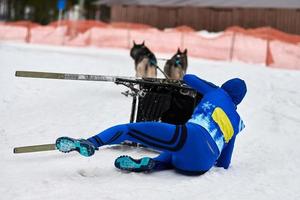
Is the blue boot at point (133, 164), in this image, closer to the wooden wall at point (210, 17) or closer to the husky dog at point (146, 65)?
the husky dog at point (146, 65)

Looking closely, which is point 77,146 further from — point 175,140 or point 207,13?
point 207,13

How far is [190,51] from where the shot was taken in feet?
75.1

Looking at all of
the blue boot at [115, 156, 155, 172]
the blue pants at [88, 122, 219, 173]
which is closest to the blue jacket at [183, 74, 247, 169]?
the blue pants at [88, 122, 219, 173]

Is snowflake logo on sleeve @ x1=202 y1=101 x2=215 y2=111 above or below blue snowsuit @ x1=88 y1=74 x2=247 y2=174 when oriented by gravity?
above

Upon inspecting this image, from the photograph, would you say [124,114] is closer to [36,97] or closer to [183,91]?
[36,97]

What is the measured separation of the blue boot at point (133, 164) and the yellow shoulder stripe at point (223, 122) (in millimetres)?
697

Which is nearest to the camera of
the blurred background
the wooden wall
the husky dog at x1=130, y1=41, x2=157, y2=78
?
the husky dog at x1=130, y1=41, x2=157, y2=78

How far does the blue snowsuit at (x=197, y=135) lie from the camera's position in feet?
17.2

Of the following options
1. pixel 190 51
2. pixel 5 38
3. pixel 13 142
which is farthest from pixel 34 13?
pixel 13 142

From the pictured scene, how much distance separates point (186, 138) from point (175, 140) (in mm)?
97

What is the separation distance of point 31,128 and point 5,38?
22485mm

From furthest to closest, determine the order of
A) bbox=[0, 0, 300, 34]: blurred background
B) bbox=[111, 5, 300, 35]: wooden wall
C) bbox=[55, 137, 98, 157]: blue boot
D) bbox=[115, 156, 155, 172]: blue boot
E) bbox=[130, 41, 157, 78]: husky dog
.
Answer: bbox=[111, 5, 300, 35]: wooden wall < bbox=[0, 0, 300, 34]: blurred background < bbox=[130, 41, 157, 78]: husky dog < bbox=[115, 156, 155, 172]: blue boot < bbox=[55, 137, 98, 157]: blue boot

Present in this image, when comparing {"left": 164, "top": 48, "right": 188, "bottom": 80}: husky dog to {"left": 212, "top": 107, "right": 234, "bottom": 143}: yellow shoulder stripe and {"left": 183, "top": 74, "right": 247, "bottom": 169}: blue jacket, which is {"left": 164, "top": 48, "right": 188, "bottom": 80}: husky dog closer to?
{"left": 183, "top": 74, "right": 247, "bottom": 169}: blue jacket

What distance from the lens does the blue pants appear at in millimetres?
5227
